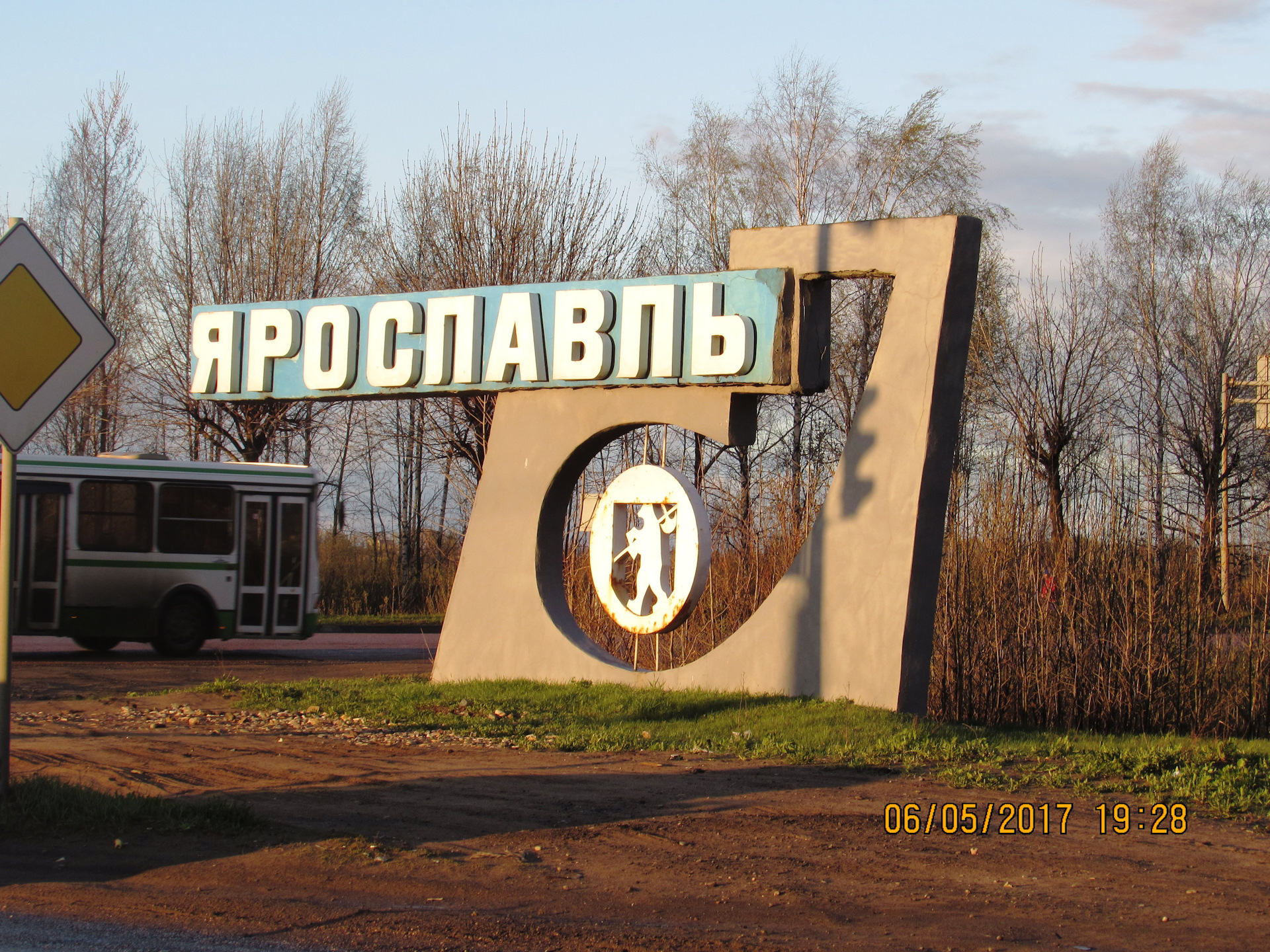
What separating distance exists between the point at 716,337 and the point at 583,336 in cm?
156

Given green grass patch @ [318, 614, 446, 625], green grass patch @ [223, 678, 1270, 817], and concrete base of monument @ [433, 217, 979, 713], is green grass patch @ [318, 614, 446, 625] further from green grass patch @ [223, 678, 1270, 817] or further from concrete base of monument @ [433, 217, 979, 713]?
concrete base of monument @ [433, 217, 979, 713]

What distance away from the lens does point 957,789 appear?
8.32 meters

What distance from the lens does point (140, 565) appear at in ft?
58.8

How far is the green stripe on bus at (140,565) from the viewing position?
17609mm

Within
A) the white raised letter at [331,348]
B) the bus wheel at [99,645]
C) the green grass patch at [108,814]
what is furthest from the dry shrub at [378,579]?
the green grass patch at [108,814]

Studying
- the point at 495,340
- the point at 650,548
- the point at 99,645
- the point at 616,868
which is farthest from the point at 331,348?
the point at 99,645

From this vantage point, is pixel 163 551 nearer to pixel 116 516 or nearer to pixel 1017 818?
pixel 116 516

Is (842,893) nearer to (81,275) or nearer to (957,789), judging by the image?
(957,789)

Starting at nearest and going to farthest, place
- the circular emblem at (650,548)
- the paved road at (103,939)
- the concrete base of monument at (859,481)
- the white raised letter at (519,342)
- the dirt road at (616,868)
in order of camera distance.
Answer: the paved road at (103,939) → the dirt road at (616,868) → the concrete base of monument at (859,481) → the circular emblem at (650,548) → the white raised letter at (519,342)

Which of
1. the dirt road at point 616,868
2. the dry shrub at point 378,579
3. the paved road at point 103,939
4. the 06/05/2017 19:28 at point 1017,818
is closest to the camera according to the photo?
the paved road at point 103,939

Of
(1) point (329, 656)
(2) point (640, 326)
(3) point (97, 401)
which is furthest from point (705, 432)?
(3) point (97, 401)

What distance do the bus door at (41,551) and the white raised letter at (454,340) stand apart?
7.79 m

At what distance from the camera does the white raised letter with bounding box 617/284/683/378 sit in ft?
38.3

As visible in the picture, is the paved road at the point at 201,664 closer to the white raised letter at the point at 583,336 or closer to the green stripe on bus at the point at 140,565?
the green stripe on bus at the point at 140,565
